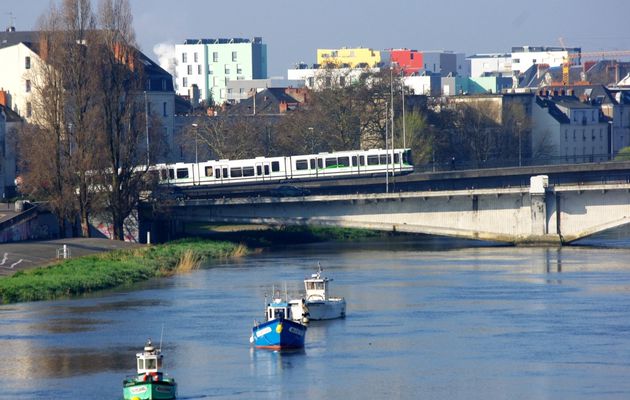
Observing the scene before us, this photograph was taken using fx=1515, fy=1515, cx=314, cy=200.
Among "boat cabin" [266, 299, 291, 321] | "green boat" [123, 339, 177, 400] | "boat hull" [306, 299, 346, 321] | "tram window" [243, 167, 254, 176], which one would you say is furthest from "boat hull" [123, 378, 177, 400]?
"tram window" [243, 167, 254, 176]

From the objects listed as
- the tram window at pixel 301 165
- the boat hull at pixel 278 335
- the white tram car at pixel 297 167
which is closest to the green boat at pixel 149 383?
the boat hull at pixel 278 335

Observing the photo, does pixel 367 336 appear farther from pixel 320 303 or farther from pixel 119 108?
pixel 119 108

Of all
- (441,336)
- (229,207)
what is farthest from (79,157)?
(441,336)

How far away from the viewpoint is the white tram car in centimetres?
10725

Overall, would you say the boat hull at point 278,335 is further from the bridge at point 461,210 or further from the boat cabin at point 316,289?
the bridge at point 461,210

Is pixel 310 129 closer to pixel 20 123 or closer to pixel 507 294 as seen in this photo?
pixel 20 123

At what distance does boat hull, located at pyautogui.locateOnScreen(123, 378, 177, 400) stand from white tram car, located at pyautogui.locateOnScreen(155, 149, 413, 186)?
62.3 meters

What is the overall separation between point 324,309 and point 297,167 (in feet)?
156

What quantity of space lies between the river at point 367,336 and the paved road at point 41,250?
21.6ft

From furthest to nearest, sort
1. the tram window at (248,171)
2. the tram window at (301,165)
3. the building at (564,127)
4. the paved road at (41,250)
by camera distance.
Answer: the building at (564,127)
the tram window at (301,165)
the tram window at (248,171)
the paved road at (41,250)

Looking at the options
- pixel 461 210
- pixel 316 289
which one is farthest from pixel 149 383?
pixel 461 210

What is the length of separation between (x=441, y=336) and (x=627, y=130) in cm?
12312

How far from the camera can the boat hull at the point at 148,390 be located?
146 feet

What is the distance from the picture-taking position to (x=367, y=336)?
57.5 meters
